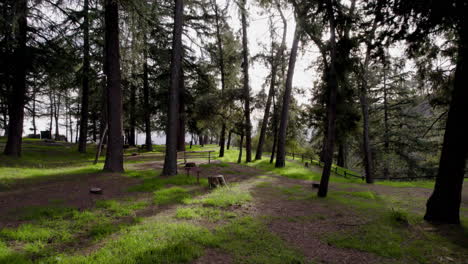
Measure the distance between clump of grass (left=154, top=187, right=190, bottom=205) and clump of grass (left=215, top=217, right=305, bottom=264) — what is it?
271cm

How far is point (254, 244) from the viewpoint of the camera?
4.76 metres

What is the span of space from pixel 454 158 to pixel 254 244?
5810mm

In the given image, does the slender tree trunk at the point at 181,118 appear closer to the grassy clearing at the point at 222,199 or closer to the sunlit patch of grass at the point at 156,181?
the sunlit patch of grass at the point at 156,181

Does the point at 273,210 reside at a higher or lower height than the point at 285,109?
lower

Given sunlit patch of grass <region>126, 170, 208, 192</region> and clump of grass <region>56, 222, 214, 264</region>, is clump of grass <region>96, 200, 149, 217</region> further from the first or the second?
sunlit patch of grass <region>126, 170, 208, 192</region>

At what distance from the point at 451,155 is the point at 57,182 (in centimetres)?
1362

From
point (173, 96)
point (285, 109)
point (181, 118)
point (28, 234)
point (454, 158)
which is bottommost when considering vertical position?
point (28, 234)

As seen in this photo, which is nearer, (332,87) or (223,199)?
(223,199)

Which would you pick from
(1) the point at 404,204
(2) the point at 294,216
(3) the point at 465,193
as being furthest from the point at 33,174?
(3) the point at 465,193

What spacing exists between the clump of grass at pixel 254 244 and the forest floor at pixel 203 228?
0.02 m

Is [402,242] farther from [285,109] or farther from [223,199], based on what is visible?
[285,109]

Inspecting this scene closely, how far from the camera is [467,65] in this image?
594 cm

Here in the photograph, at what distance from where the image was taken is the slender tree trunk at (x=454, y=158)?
5984mm

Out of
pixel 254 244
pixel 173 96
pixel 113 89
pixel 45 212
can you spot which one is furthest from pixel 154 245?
pixel 113 89
